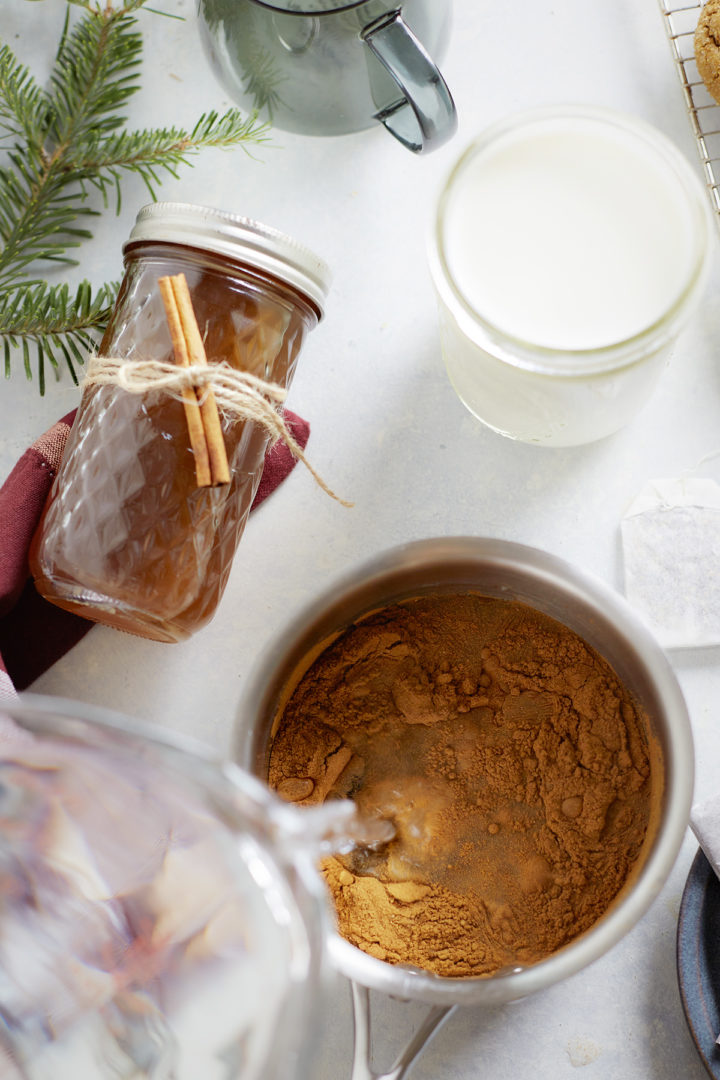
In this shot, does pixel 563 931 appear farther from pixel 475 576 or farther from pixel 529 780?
pixel 475 576

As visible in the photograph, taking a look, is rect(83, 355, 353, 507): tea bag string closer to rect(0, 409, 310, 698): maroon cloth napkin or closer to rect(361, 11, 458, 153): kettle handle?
rect(0, 409, 310, 698): maroon cloth napkin

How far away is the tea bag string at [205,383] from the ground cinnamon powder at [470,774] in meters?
0.17

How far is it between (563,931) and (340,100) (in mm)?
584

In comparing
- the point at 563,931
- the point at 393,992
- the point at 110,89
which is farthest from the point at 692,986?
the point at 110,89

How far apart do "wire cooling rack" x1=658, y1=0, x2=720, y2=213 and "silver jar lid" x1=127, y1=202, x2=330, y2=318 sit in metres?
0.35

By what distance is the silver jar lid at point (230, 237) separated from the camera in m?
0.59

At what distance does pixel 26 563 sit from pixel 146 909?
287 mm

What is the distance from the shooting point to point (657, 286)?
0.59 meters

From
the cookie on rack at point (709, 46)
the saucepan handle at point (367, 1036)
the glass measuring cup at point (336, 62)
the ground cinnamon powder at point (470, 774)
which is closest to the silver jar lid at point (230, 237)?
the glass measuring cup at point (336, 62)

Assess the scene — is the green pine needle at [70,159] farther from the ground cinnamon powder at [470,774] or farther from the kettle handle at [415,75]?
the ground cinnamon powder at [470,774]

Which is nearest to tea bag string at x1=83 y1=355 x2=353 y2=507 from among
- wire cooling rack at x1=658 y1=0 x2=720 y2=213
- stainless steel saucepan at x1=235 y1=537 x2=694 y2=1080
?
stainless steel saucepan at x1=235 y1=537 x2=694 y2=1080

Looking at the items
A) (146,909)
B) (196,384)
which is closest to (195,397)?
(196,384)

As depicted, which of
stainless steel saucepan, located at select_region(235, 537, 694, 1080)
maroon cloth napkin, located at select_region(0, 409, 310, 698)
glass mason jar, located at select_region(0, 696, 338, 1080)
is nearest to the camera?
glass mason jar, located at select_region(0, 696, 338, 1080)

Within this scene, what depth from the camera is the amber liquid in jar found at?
0.61m
